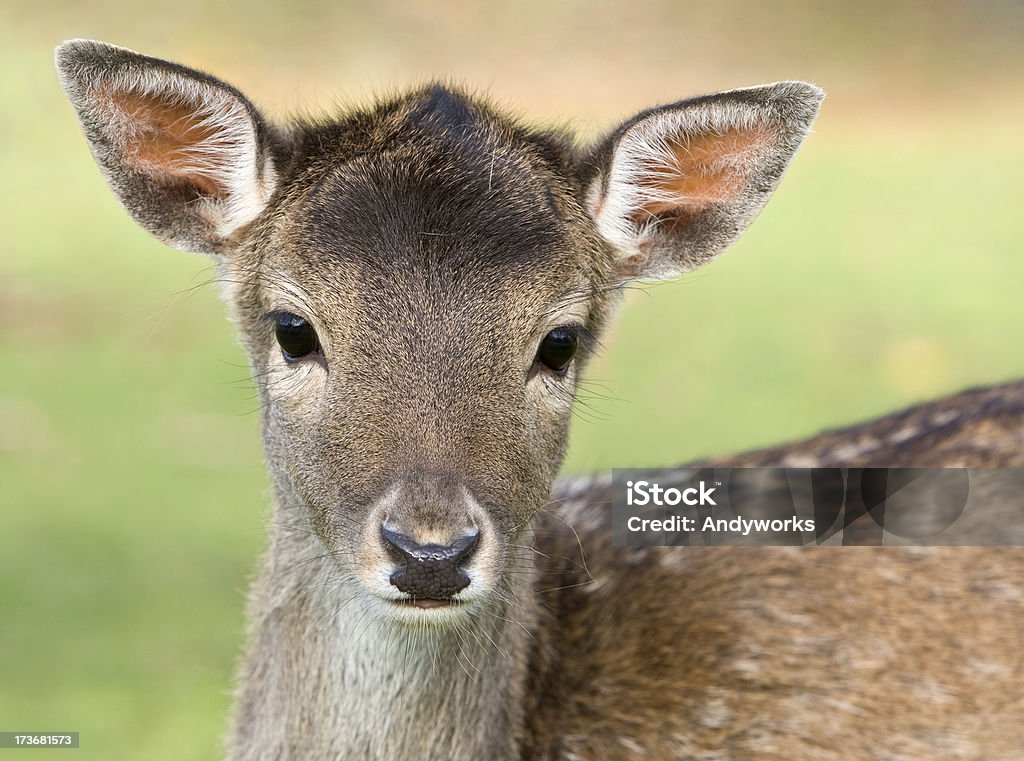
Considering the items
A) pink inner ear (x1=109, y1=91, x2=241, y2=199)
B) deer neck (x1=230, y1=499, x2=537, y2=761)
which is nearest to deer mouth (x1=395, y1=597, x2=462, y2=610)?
deer neck (x1=230, y1=499, x2=537, y2=761)

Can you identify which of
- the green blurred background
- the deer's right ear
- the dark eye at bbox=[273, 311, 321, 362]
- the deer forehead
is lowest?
the dark eye at bbox=[273, 311, 321, 362]

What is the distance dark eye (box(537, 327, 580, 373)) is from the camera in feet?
12.3

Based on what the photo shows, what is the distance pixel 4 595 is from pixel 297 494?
4.51 metres

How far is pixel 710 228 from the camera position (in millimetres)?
4242

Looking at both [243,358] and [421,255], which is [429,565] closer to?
[421,255]

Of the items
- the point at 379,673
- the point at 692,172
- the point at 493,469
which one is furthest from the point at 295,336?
the point at 692,172

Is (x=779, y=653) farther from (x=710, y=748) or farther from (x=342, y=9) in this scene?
(x=342, y=9)

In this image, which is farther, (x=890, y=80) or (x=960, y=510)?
(x=890, y=80)

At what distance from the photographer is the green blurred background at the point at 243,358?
7520 mm

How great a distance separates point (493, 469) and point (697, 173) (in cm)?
130

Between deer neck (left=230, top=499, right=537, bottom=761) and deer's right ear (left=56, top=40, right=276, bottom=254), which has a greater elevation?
deer's right ear (left=56, top=40, right=276, bottom=254)

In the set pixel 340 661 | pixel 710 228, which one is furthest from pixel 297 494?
pixel 710 228
